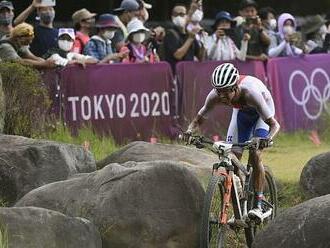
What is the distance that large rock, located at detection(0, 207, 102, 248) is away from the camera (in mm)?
9352

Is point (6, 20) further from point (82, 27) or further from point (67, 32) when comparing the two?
point (82, 27)

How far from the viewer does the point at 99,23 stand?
1686cm

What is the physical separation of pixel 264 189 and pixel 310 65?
783 centimetres

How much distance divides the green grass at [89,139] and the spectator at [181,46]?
6.93 ft

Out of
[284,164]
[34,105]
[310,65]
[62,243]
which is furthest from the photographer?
[310,65]

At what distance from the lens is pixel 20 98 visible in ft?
46.9

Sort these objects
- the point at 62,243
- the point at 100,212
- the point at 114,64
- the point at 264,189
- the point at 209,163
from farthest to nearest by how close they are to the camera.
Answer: the point at 114,64
the point at 209,163
the point at 264,189
the point at 100,212
the point at 62,243

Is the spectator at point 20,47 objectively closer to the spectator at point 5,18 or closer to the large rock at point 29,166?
the spectator at point 5,18

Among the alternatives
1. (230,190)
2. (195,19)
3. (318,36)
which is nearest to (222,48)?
(195,19)

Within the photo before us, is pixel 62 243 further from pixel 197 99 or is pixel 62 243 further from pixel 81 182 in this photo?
pixel 197 99

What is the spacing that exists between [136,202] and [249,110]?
5.70 feet

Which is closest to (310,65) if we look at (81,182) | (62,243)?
(81,182)

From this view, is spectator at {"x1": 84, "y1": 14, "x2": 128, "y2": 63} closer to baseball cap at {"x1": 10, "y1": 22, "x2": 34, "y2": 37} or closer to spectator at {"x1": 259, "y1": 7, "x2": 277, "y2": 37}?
baseball cap at {"x1": 10, "y1": 22, "x2": 34, "y2": 37}

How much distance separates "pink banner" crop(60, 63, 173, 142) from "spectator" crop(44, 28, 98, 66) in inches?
4.9
